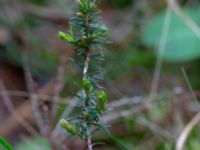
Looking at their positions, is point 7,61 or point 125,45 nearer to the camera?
point 125,45

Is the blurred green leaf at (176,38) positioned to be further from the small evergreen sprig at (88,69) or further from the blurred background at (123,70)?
the small evergreen sprig at (88,69)

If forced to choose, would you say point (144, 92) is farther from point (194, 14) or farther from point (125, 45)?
point (194, 14)

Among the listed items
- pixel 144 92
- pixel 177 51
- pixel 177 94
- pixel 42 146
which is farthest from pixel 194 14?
pixel 42 146

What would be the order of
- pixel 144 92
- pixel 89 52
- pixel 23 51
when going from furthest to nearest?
pixel 23 51, pixel 144 92, pixel 89 52

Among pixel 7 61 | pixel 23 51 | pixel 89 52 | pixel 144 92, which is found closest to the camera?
pixel 89 52

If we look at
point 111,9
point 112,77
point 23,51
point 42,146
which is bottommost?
point 42,146

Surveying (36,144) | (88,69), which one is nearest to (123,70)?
(36,144)

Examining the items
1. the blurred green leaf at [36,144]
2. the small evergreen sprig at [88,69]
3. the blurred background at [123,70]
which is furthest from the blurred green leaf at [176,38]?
the small evergreen sprig at [88,69]
